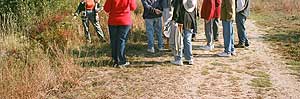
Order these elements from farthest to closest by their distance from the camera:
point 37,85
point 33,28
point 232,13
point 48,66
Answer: point 33,28 → point 232,13 → point 48,66 → point 37,85

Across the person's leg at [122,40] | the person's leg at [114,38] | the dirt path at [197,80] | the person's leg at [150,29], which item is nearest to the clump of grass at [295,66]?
the dirt path at [197,80]

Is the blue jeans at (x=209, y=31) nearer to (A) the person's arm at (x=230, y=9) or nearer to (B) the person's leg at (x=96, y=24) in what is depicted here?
(A) the person's arm at (x=230, y=9)

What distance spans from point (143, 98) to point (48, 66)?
6.36 feet

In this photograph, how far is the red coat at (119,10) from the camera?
831 centimetres

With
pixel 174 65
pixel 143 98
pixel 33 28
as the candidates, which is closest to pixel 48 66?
pixel 143 98

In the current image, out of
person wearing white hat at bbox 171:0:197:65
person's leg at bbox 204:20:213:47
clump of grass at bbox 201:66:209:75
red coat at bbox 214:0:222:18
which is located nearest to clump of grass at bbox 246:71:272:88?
clump of grass at bbox 201:66:209:75

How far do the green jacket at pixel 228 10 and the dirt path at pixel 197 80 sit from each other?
0.91 metres

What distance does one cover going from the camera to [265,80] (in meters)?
7.82

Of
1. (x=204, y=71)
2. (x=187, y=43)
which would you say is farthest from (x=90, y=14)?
(x=204, y=71)

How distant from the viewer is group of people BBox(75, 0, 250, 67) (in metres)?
8.48

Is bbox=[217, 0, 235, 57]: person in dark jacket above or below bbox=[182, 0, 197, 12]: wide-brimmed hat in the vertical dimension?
below

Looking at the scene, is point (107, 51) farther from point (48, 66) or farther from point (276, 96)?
point (276, 96)

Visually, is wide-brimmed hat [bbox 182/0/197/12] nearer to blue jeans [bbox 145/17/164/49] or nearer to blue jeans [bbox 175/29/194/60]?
blue jeans [bbox 175/29/194/60]

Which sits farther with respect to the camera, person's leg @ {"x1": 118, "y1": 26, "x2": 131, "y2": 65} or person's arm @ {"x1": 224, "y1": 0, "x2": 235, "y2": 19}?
person's arm @ {"x1": 224, "y1": 0, "x2": 235, "y2": 19}
